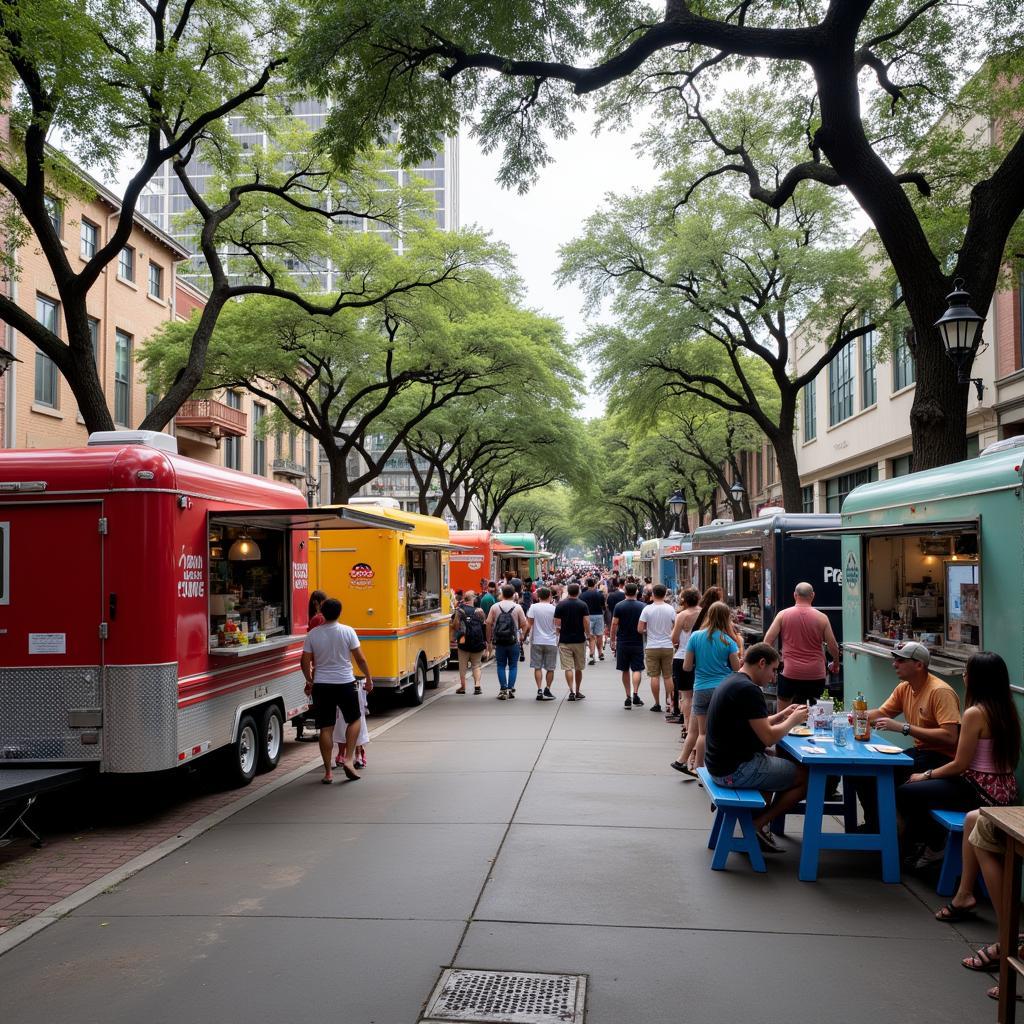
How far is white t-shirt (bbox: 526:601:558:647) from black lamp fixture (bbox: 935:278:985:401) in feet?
27.2

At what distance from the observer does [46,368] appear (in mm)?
22219

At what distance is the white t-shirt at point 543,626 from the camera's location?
15734mm

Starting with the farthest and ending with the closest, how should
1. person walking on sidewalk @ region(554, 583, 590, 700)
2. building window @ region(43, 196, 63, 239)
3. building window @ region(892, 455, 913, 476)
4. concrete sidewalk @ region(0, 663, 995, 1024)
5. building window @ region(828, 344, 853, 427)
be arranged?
1. building window @ region(828, 344, 853, 427)
2. building window @ region(892, 455, 913, 476)
3. person walking on sidewalk @ region(554, 583, 590, 700)
4. building window @ region(43, 196, 63, 239)
5. concrete sidewalk @ region(0, 663, 995, 1024)

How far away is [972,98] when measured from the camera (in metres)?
13.2

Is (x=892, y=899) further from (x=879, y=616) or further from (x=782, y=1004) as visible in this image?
(x=879, y=616)

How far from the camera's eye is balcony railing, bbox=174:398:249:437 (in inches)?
1230

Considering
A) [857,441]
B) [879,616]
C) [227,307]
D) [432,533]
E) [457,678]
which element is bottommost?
[457,678]

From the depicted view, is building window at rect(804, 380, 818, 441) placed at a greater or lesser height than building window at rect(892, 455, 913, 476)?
greater

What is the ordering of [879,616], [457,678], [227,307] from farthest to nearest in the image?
1. [227,307]
2. [457,678]
3. [879,616]

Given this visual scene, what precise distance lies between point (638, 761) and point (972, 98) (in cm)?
1032

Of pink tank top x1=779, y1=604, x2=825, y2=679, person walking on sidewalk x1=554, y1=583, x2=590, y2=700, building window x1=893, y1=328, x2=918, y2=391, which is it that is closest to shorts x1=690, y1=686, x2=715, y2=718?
pink tank top x1=779, y1=604, x2=825, y2=679

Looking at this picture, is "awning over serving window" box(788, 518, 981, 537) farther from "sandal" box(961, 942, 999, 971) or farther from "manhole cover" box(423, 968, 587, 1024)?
"manhole cover" box(423, 968, 587, 1024)

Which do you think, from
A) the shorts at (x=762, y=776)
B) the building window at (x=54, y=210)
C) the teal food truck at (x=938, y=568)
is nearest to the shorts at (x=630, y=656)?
the teal food truck at (x=938, y=568)

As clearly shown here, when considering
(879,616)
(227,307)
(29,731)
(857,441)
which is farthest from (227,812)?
(857,441)
